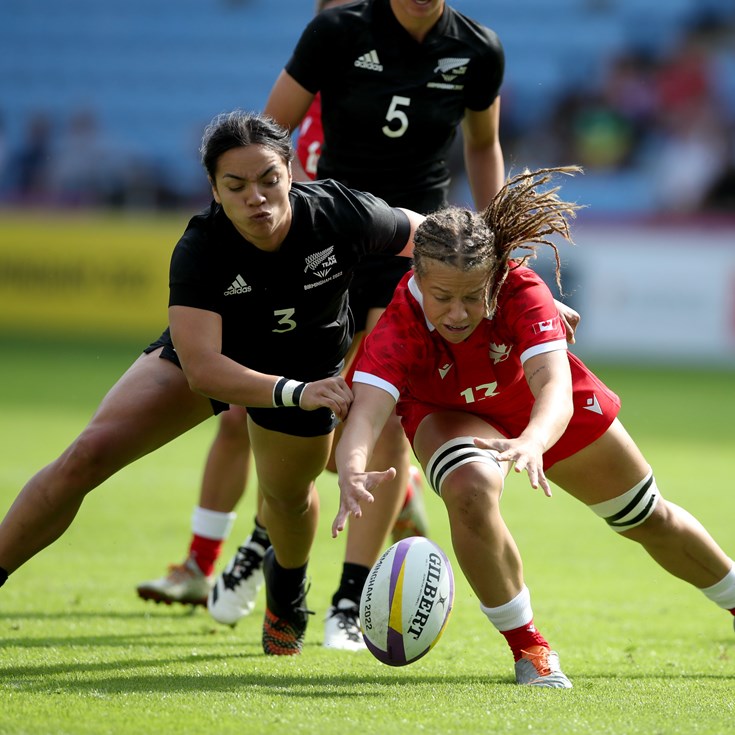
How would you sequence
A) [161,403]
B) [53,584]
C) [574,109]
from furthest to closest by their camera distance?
[574,109] < [53,584] < [161,403]

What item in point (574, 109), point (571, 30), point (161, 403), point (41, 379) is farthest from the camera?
point (571, 30)

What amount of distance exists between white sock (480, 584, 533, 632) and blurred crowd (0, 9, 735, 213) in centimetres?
1361

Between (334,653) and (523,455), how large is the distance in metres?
1.56

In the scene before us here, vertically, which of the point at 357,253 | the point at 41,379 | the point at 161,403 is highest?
the point at 357,253

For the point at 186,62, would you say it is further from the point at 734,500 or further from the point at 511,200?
the point at 511,200

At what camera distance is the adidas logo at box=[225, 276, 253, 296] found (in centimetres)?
424

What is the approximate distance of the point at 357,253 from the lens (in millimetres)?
4504

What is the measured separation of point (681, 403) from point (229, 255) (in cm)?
962

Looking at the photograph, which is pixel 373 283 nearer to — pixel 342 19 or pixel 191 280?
pixel 342 19

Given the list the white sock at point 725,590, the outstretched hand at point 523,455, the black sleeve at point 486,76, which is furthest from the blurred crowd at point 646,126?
the outstretched hand at point 523,455

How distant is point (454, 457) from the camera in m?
4.16

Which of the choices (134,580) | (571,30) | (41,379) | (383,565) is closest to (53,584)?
(134,580)

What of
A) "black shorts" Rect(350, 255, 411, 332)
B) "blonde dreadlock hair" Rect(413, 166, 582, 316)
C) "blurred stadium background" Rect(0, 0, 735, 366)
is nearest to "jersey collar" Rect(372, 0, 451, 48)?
"black shorts" Rect(350, 255, 411, 332)

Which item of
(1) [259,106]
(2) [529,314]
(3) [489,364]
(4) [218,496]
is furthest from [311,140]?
(1) [259,106]
